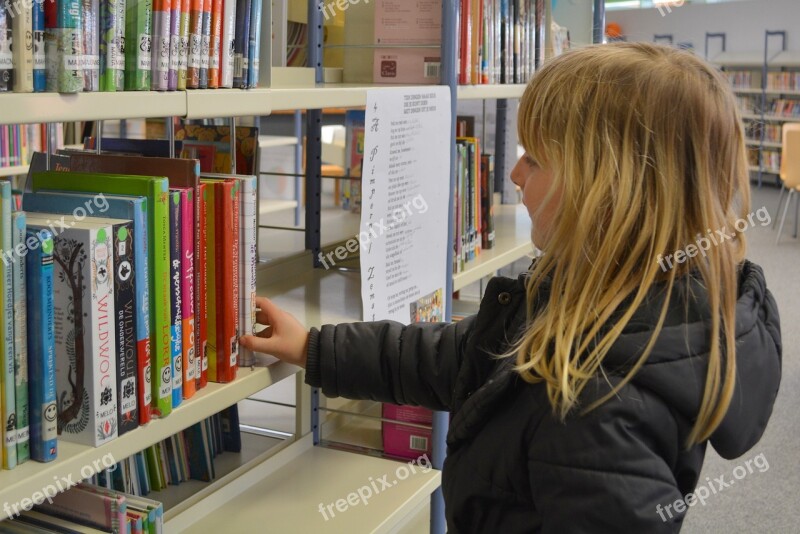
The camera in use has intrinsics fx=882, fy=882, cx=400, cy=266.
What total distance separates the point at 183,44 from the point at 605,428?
24.7 inches

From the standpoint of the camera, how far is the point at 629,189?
38.7 inches

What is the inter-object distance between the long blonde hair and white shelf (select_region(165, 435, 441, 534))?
0.68m

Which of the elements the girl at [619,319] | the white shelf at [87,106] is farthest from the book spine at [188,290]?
the girl at [619,319]

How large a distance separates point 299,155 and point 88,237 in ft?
19.9

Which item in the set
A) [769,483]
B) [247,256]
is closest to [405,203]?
[247,256]

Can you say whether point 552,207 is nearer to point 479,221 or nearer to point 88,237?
point 88,237

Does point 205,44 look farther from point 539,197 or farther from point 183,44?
point 539,197

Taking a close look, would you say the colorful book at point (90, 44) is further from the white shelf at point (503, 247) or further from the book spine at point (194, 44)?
the white shelf at point (503, 247)

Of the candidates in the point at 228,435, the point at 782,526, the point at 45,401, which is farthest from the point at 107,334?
the point at 782,526

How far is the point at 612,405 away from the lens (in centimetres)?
93

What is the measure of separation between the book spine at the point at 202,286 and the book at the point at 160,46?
13cm

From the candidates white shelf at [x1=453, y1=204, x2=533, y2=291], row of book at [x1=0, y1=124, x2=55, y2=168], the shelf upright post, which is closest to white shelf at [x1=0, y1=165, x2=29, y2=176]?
row of book at [x1=0, y1=124, x2=55, y2=168]

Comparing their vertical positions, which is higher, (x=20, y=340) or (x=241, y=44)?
(x=241, y=44)

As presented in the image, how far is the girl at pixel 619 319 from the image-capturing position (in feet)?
3.03
